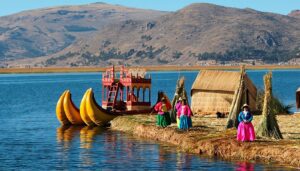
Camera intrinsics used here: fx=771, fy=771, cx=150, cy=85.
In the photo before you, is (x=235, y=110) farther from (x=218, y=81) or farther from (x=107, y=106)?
(x=107, y=106)

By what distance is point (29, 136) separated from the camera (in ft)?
148

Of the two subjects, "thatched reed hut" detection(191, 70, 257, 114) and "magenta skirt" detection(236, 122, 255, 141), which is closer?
"magenta skirt" detection(236, 122, 255, 141)

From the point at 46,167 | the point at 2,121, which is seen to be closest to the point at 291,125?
the point at 46,167

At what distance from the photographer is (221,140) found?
107 feet

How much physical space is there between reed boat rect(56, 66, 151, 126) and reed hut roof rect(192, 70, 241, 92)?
360 cm

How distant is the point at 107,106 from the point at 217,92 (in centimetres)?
757

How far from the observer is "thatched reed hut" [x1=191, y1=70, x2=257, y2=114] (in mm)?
49625

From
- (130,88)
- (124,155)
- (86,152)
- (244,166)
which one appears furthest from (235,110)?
(130,88)

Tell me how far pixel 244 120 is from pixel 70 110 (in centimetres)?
2108

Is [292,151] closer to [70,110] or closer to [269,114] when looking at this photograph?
[269,114]

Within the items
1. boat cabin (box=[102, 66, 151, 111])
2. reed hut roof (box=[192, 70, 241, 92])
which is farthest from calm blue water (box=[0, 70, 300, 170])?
reed hut roof (box=[192, 70, 241, 92])

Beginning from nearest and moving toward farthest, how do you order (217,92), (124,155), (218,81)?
(124,155) < (217,92) < (218,81)

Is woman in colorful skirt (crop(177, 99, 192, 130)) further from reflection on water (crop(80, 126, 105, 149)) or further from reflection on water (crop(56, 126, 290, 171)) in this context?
reflection on water (crop(80, 126, 105, 149))

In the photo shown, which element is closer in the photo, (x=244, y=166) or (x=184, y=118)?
(x=244, y=166)
